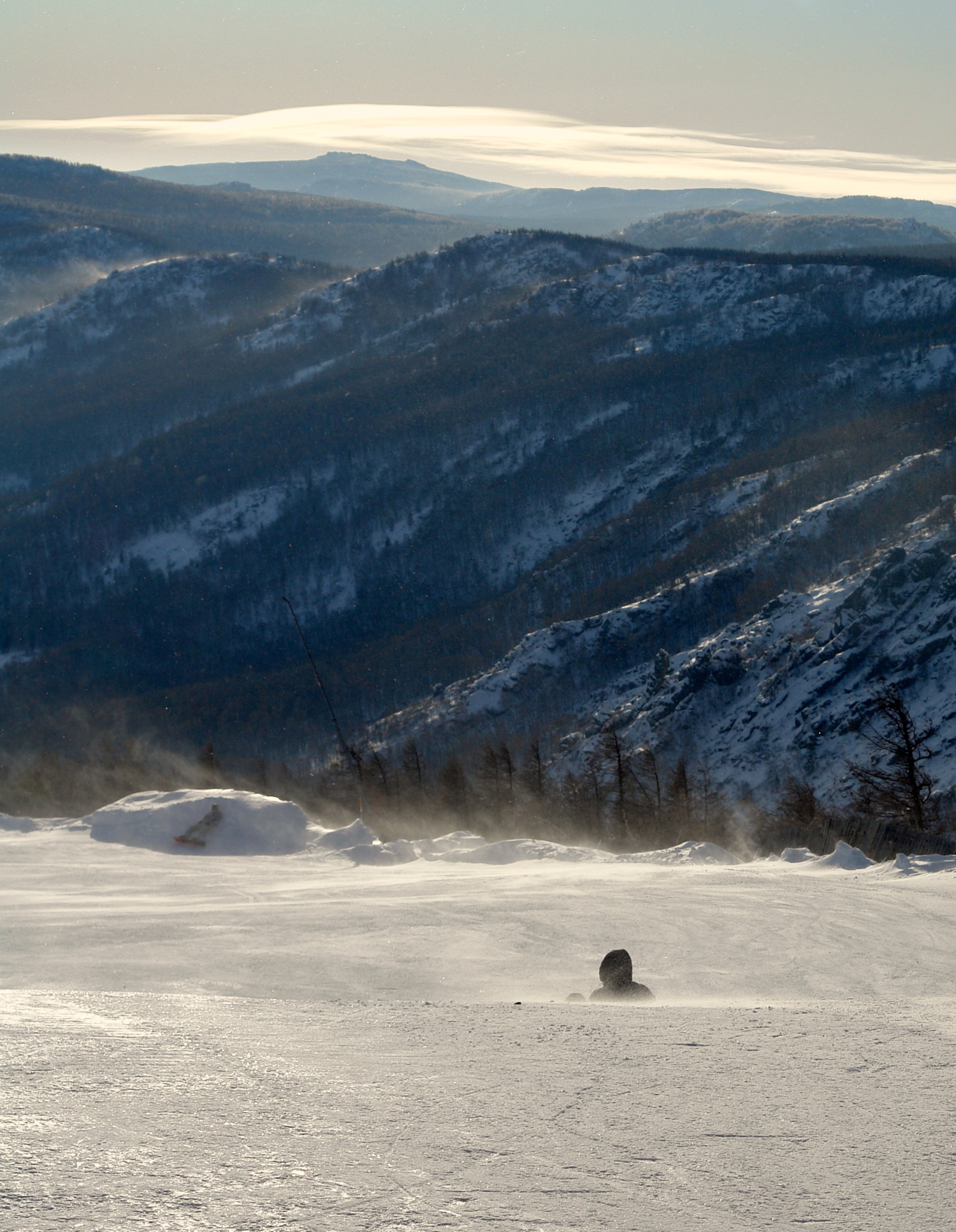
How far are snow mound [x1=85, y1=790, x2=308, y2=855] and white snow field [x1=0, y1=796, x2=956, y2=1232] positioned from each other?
7.77 meters

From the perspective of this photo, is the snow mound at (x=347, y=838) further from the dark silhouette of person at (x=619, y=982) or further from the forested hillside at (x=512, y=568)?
the forested hillside at (x=512, y=568)

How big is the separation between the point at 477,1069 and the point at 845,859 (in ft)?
46.2

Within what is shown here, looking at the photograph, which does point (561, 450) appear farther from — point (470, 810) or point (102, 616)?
point (470, 810)

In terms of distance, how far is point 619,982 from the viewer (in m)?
11.2

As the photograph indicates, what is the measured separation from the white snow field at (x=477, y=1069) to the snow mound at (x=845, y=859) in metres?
3.48

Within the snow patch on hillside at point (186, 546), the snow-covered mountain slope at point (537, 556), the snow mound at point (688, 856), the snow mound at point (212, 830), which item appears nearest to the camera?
the snow mound at point (688, 856)

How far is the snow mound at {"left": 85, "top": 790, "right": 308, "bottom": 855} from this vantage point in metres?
23.5

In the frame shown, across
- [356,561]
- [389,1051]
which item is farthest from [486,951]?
[356,561]

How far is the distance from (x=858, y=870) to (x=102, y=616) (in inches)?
7017

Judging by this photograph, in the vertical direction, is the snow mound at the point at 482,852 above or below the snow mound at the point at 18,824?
below

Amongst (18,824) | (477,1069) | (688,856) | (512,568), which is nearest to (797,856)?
(688,856)

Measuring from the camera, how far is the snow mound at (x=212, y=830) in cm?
2353

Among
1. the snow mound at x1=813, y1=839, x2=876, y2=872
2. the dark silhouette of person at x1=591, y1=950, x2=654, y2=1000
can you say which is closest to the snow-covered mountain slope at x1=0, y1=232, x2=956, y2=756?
the snow mound at x1=813, y1=839, x2=876, y2=872

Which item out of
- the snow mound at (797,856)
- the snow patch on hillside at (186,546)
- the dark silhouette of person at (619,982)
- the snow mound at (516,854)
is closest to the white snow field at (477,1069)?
the dark silhouette of person at (619,982)
